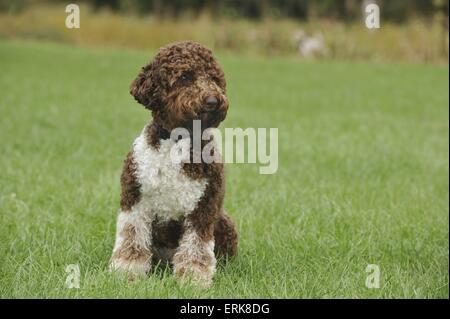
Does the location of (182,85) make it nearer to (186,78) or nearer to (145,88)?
(186,78)

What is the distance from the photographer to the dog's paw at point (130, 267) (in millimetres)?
3936

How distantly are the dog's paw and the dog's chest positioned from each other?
0.98 ft

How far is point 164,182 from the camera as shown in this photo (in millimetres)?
3859

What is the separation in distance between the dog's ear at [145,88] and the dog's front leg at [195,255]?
69 cm

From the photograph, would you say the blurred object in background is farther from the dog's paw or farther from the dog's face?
the dog's face

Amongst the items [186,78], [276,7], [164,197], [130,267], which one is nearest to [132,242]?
[130,267]

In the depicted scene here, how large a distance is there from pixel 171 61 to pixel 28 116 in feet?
22.1

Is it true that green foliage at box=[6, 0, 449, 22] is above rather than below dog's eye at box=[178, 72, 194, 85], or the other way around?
below

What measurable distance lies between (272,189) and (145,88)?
133 inches

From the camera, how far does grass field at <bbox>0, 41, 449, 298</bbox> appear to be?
4.27m

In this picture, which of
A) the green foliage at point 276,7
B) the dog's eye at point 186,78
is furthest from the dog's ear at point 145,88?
the green foliage at point 276,7

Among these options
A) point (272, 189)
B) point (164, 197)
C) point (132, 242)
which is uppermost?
point (164, 197)

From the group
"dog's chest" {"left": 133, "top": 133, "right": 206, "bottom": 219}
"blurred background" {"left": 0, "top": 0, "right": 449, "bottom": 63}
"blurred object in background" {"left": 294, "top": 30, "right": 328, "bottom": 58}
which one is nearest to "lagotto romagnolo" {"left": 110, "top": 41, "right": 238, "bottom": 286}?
"dog's chest" {"left": 133, "top": 133, "right": 206, "bottom": 219}

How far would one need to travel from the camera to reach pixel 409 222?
19.6 ft
